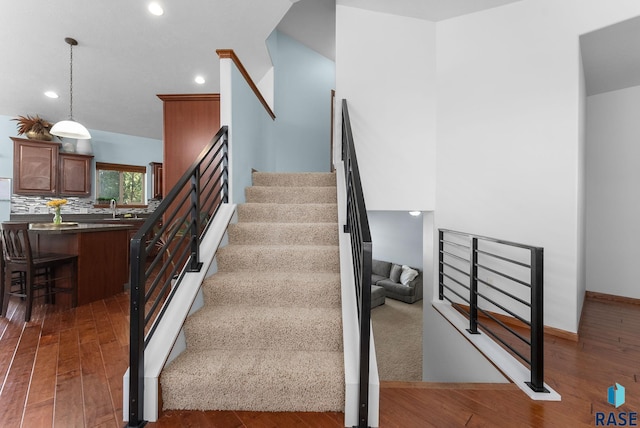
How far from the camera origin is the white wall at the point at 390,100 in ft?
10.8

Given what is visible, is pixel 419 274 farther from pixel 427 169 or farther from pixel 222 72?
pixel 222 72

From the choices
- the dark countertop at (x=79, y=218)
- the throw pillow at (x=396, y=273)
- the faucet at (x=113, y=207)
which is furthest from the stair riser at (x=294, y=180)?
the faucet at (x=113, y=207)

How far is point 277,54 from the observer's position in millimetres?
4645

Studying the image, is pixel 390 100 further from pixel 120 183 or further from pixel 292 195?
pixel 120 183

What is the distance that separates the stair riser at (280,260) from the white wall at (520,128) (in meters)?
1.85

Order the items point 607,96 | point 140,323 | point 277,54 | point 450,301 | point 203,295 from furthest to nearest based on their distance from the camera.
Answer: point 277,54, point 607,96, point 450,301, point 203,295, point 140,323

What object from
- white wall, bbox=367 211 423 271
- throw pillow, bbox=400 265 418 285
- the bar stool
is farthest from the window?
throw pillow, bbox=400 265 418 285

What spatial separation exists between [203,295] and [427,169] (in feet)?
9.24

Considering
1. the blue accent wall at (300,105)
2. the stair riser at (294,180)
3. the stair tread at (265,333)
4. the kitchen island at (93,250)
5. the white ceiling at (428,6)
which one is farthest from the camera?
the blue accent wall at (300,105)

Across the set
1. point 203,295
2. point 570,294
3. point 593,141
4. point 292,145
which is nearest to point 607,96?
point 593,141

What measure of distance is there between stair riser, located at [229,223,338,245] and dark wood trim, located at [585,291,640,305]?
12.2ft

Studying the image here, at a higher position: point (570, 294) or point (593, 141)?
point (593, 141)

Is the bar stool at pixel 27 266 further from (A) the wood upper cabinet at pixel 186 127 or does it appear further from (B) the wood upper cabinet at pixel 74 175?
(B) the wood upper cabinet at pixel 74 175

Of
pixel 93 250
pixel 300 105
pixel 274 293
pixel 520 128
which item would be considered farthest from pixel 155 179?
pixel 520 128
